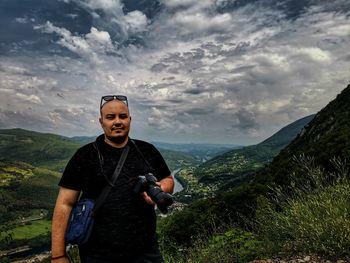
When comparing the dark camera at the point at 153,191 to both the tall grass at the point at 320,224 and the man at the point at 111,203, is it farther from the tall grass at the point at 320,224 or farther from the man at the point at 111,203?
the tall grass at the point at 320,224

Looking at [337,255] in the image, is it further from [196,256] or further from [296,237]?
[196,256]

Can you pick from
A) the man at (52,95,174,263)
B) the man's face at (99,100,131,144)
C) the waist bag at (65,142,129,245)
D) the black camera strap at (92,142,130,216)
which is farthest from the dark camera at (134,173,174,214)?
the man's face at (99,100,131,144)

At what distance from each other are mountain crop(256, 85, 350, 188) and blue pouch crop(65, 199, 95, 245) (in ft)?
52.8

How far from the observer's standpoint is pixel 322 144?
1601 inches

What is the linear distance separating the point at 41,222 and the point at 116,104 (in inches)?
6480

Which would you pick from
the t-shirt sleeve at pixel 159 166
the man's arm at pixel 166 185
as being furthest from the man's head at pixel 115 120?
the man's arm at pixel 166 185

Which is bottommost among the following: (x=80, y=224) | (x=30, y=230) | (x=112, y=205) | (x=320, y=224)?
(x=30, y=230)

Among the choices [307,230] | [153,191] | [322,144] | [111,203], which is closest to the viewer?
[153,191]

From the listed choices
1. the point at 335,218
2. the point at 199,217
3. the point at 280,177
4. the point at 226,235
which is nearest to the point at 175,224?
the point at 199,217

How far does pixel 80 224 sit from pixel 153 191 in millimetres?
694

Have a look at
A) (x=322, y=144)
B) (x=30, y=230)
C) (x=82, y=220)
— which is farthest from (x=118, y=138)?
(x=30, y=230)

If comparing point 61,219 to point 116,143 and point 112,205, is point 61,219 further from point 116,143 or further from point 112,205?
point 116,143

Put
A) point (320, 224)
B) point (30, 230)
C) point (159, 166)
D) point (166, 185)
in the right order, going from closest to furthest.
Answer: point (166, 185), point (159, 166), point (320, 224), point (30, 230)

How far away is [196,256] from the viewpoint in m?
6.92
